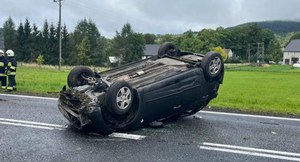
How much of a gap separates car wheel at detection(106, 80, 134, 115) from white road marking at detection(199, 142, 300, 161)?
1.35m

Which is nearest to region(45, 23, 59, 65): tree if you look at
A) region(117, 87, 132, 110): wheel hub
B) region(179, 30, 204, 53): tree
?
region(179, 30, 204, 53): tree

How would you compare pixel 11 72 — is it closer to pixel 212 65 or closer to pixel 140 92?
pixel 140 92

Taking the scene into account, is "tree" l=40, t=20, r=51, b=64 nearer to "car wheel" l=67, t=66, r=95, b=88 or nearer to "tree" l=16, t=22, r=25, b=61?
"tree" l=16, t=22, r=25, b=61

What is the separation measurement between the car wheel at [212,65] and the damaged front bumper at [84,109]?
2064mm

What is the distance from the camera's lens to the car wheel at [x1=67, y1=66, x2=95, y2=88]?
643 cm

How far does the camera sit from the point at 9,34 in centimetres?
7700

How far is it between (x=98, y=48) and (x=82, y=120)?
225 ft

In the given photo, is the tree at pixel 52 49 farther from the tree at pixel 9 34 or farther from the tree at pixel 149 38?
the tree at pixel 149 38

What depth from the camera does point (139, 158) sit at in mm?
4391

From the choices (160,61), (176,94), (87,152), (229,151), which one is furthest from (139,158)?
(160,61)

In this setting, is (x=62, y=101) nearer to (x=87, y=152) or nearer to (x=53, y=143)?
(x=53, y=143)

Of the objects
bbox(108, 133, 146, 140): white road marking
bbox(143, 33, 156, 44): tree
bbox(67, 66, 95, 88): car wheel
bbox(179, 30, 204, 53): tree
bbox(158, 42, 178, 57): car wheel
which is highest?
bbox(143, 33, 156, 44): tree

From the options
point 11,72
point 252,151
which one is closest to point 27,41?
point 11,72

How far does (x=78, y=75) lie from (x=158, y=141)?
→ 218cm
